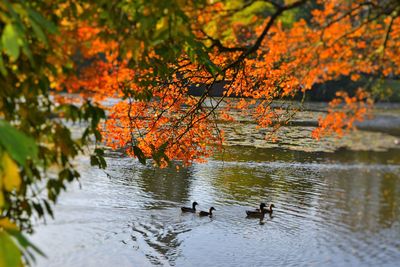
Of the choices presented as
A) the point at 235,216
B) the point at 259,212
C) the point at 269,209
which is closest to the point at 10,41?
the point at 259,212

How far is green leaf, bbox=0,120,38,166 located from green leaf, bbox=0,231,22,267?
0.32 m

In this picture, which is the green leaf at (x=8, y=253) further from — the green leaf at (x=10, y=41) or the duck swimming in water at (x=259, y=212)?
the duck swimming in water at (x=259, y=212)

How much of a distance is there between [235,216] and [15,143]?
13638 millimetres

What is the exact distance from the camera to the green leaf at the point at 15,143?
195 cm

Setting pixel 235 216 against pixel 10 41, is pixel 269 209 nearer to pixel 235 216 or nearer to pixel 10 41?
pixel 235 216

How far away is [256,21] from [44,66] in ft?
4.08

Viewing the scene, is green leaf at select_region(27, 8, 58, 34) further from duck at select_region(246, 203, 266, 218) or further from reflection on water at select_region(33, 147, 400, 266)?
duck at select_region(246, 203, 266, 218)

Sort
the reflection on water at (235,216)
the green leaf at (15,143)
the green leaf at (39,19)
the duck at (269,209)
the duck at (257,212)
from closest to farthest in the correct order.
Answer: the green leaf at (15,143) → the green leaf at (39,19) → the reflection on water at (235,216) → the duck at (257,212) → the duck at (269,209)

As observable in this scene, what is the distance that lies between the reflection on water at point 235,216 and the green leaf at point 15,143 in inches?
349

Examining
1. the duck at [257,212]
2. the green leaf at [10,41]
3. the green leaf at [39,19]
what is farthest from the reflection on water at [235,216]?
the green leaf at [10,41]

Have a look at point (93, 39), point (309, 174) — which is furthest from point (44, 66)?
point (309, 174)

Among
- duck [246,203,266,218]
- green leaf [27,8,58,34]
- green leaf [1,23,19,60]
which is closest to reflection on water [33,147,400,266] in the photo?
duck [246,203,266,218]

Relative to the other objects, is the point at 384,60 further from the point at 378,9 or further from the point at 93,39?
the point at 93,39

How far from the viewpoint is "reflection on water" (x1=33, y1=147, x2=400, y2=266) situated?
11977 millimetres
